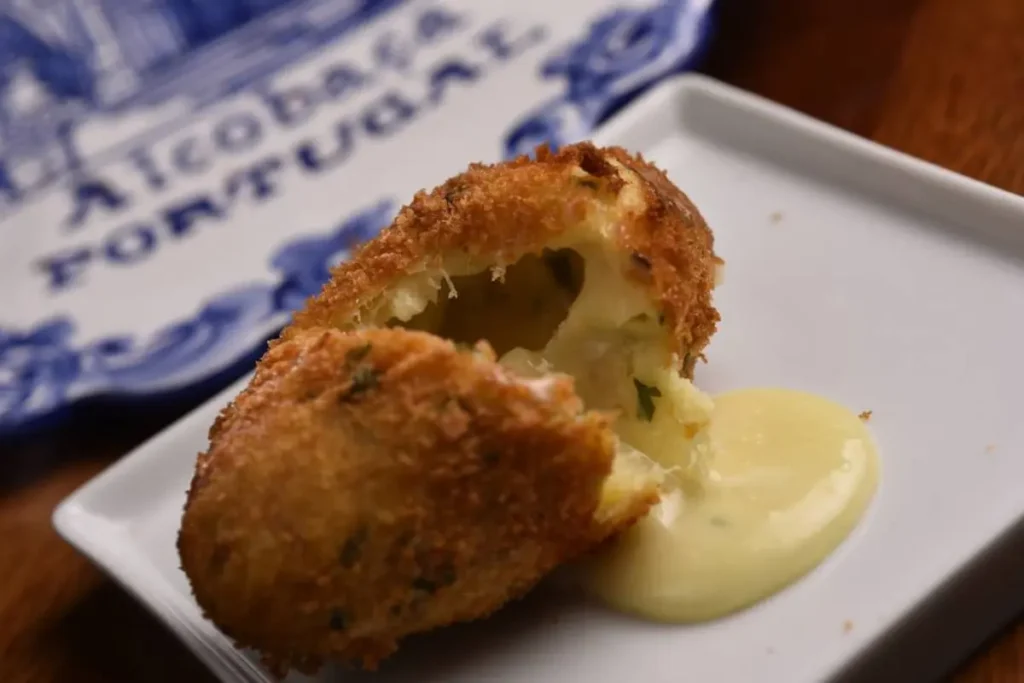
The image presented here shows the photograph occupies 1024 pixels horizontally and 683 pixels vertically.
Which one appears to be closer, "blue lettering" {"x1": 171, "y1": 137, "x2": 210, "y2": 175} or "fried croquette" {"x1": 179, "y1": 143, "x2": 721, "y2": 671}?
"fried croquette" {"x1": 179, "y1": 143, "x2": 721, "y2": 671}

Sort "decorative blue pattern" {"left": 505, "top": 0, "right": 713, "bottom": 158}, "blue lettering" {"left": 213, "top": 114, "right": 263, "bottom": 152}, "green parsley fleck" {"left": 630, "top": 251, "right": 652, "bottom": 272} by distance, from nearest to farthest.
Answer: "green parsley fleck" {"left": 630, "top": 251, "right": 652, "bottom": 272}, "decorative blue pattern" {"left": 505, "top": 0, "right": 713, "bottom": 158}, "blue lettering" {"left": 213, "top": 114, "right": 263, "bottom": 152}

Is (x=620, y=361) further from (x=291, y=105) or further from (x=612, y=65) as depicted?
(x=291, y=105)

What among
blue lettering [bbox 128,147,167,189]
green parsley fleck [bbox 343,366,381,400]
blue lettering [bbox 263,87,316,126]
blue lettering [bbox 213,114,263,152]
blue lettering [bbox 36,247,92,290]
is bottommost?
blue lettering [bbox 36,247,92,290]

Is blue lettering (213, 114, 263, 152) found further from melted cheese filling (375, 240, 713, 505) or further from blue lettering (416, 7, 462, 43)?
melted cheese filling (375, 240, 713, 505)

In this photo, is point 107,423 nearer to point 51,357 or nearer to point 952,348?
point 51,357

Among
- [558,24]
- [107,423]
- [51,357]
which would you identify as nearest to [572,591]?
[107,423]

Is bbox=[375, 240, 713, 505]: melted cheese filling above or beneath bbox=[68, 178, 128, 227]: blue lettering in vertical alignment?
above

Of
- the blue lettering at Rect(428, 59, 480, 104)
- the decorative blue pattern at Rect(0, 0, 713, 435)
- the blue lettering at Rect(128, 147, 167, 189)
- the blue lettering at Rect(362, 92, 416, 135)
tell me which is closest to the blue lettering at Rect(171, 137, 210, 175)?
the blue lettering at Rect(128, 147, 167, 189)

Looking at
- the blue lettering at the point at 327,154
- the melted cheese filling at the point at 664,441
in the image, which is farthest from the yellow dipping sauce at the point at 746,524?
the blue lettering at the point at 327,154
